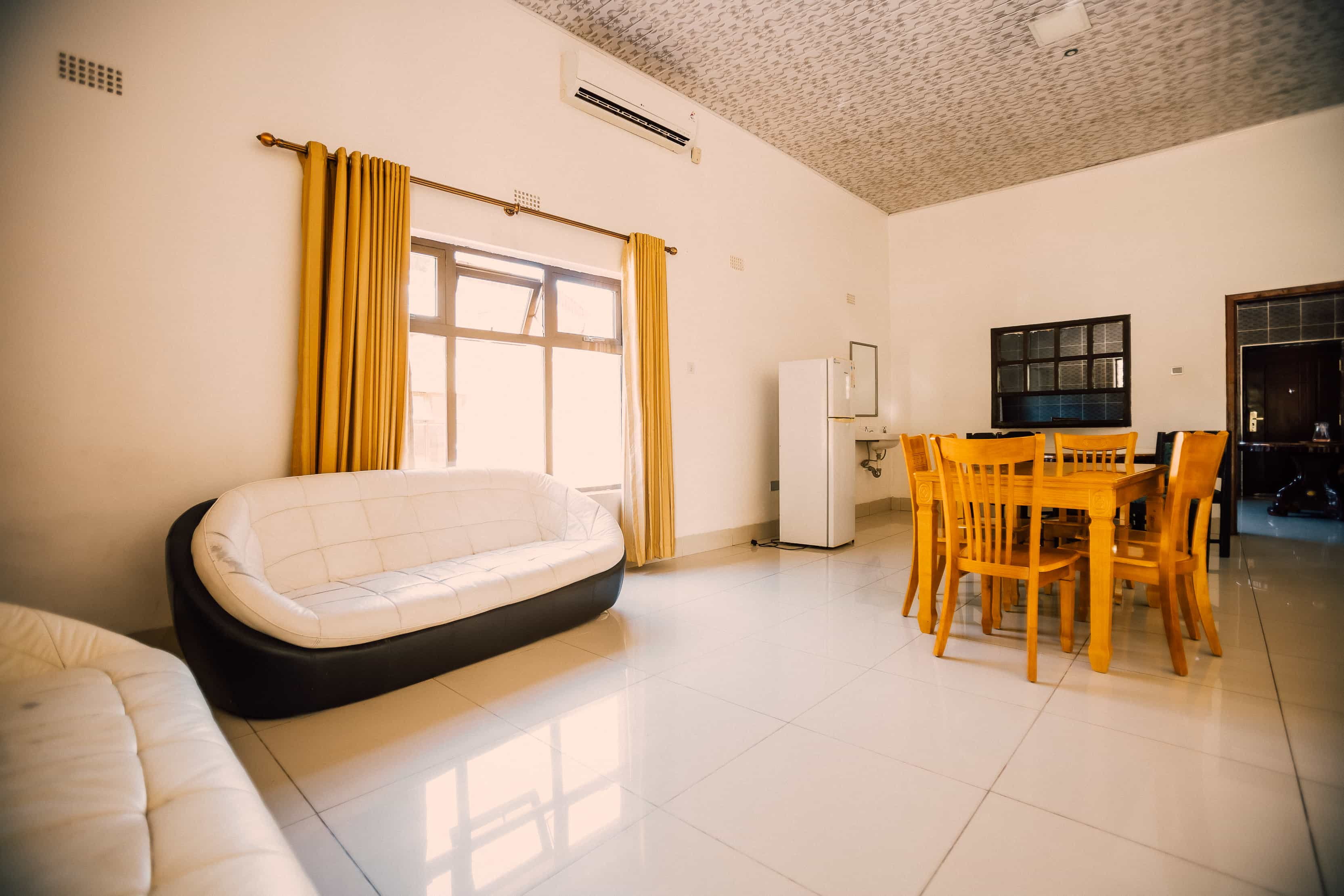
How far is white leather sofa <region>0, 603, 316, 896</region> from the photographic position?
0.87 meters

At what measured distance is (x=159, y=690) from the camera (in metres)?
1.54

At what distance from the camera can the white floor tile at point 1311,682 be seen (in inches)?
86.3

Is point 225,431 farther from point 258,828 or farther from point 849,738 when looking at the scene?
point 849,738

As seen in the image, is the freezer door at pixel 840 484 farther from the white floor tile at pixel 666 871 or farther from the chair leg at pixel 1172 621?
the white floor tile at pixel 666 871

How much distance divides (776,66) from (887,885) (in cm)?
494

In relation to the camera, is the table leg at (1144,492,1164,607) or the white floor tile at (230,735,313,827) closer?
the white floor tile at (230,735,313,827)

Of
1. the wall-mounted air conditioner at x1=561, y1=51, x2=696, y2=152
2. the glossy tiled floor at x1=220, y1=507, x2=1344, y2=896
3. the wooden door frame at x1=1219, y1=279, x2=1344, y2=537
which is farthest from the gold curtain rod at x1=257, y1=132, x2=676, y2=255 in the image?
the wooden door frame at x1=1219, y1=279, x2=1344, y2=537

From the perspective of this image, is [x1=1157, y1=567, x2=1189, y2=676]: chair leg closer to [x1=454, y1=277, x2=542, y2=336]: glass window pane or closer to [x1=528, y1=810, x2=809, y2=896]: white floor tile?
[x1=528, y1=810, x2=809, y2=896]: white floor tile

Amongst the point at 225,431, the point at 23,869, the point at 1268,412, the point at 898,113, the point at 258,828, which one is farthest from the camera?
the point at 1268,412

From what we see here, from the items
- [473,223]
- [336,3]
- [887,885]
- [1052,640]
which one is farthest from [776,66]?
[887,885]

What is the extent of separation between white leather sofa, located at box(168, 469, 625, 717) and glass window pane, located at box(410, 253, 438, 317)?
1032 mm

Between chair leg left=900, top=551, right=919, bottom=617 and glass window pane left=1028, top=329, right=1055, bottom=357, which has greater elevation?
glass window pane left=1028, top=329, right=1055, bottom=357

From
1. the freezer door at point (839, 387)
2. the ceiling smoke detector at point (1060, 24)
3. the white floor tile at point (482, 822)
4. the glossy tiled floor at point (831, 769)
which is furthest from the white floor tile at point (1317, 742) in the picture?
the ceiling smoke detector at point (1060, 24)

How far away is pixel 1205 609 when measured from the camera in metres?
2.67
